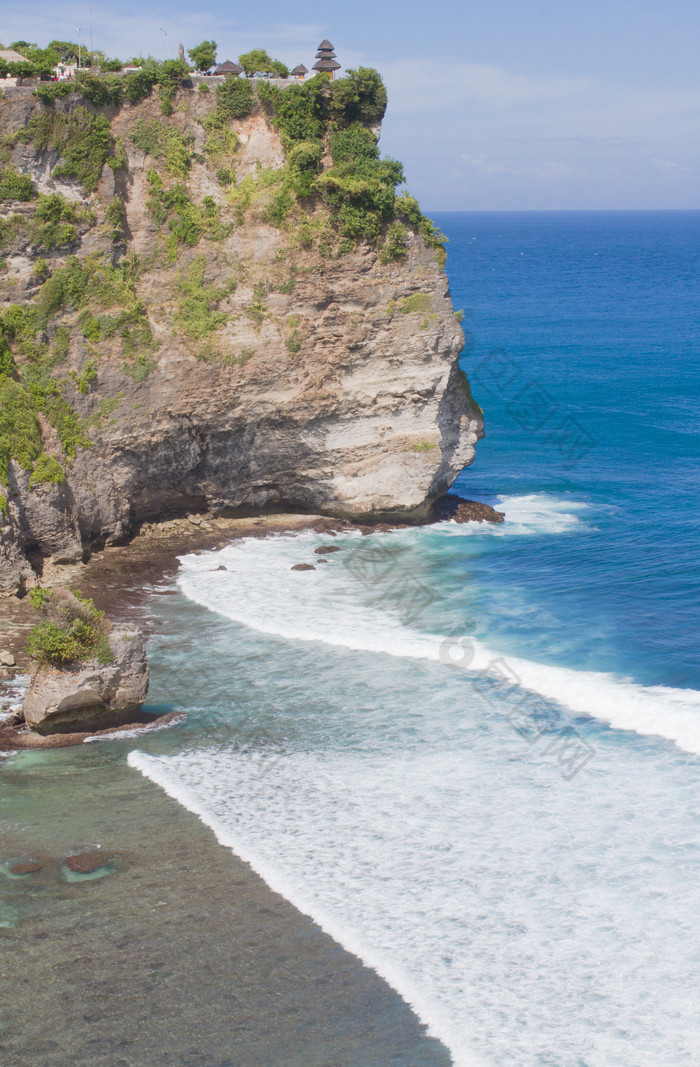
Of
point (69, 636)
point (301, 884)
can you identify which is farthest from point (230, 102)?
point (301, 884)

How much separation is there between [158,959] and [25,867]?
11.6 feet

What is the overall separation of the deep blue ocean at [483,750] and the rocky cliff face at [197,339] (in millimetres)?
3334

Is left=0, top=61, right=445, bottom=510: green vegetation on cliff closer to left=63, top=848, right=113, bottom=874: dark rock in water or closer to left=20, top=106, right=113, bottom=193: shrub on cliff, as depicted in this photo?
left=20, top=106, right=113, bottom=193: shrub on cliff

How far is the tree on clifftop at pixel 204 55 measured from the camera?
3475 centimetres

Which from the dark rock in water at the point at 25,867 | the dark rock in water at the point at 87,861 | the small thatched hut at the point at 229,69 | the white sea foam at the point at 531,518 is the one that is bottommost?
the dark rock in water at the point at 25,867

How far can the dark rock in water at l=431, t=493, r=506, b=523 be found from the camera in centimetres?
3884

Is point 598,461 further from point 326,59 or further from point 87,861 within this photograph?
point 87,861

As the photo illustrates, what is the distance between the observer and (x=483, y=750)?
22016mm

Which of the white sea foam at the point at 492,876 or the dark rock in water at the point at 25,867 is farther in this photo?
the dark rock in water at the point at 25,867

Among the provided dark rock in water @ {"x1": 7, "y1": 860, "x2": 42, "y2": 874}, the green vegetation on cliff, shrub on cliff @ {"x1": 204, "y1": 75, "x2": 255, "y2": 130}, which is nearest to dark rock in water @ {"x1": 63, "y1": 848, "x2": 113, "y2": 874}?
dark rock in water @ {"x1": 7, "y1": 860, "x2": 42, "y2": 874}

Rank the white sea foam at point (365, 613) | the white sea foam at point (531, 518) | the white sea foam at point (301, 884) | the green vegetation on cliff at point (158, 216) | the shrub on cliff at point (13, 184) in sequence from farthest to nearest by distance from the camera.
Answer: the white sea foam at point (531, 518) → the green vegetation on cliff at point (158, 216) → the shrub on cliff at point (13, 184) → the white sea foam at point (365, 613) → the white sea foam at point (301, 884)

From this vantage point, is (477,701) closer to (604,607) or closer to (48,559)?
(604,607)

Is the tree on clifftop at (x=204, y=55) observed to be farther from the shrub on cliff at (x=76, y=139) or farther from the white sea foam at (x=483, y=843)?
the white sea foam at (x=483, y=843)

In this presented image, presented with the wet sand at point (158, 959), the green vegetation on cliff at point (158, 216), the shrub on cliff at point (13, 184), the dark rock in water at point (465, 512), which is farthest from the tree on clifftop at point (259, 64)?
the wet sand at point (158, 959)
